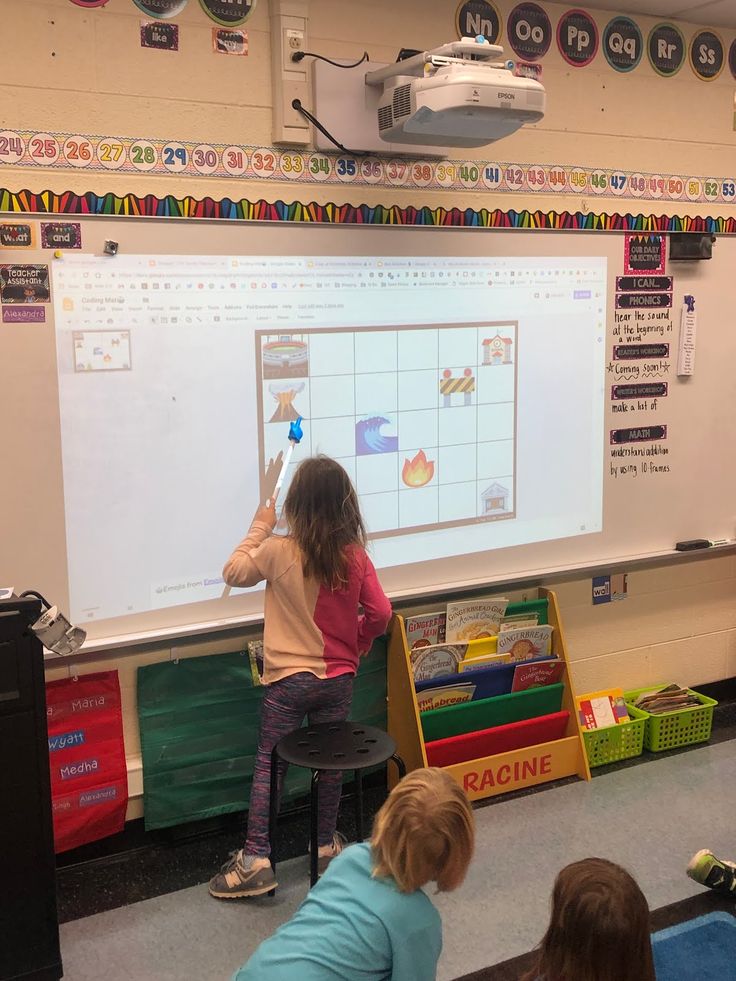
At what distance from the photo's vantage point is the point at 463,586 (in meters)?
3.20

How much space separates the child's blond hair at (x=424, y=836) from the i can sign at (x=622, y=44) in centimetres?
269

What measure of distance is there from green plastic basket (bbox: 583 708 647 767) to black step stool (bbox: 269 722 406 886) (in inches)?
43.2

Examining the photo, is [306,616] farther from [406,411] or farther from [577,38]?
[577,38]

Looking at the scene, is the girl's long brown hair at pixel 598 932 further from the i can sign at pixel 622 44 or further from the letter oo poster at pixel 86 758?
the i can sign at pixel 622 44

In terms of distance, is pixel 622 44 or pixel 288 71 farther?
pixel 622 44

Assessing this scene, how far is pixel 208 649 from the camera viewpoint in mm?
2854

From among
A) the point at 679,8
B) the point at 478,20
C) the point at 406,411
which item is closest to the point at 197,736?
the point at 406,411

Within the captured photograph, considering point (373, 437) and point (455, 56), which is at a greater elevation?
point (455, 56)

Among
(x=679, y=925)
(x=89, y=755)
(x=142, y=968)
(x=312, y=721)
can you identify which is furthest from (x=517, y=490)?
(x=142, y=968)

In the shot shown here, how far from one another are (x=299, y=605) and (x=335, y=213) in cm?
119

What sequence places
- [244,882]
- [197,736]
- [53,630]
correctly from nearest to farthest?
[53,630] → [244,882] → [197,736]

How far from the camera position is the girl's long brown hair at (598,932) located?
58.7 inches

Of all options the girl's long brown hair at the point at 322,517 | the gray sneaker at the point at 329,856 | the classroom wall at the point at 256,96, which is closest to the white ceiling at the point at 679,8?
the classroom wall at the point at 256,96

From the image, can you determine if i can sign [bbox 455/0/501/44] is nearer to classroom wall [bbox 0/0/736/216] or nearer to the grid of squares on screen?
classroom wall [bbox 0/0/736/216]
